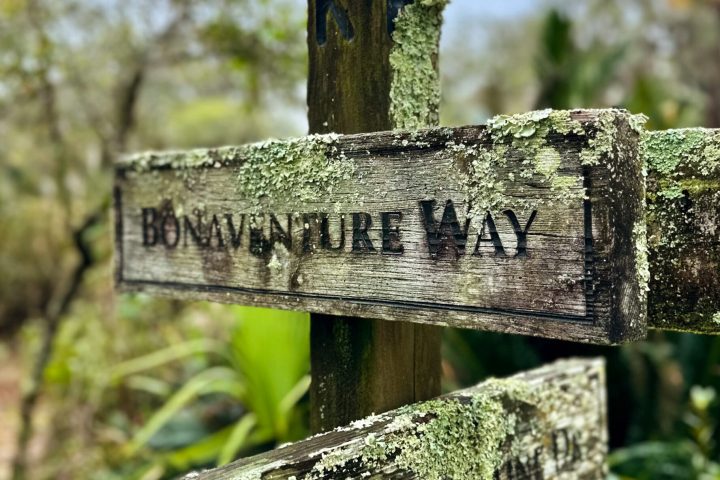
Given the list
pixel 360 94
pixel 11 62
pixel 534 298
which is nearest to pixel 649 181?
pixel 534 298

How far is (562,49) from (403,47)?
3.23 meters

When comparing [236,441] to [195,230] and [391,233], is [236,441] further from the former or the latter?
[391,233]

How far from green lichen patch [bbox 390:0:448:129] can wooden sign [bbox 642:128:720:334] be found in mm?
395

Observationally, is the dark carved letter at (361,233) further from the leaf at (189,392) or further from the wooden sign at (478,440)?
the leaf at (189,392)

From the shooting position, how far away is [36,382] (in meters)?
3.12

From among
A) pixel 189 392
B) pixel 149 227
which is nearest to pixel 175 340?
pixel 189 392

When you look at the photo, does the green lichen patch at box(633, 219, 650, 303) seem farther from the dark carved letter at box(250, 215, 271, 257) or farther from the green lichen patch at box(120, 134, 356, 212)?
the dark carved letter at box(250, 215, 271, 257)

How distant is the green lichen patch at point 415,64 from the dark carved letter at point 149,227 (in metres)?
0.53

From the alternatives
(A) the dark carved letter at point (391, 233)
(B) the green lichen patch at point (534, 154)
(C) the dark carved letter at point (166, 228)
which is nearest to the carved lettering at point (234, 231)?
(C) the dark carved letter at point (166, 228)

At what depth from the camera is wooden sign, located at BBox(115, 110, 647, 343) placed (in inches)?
31.6

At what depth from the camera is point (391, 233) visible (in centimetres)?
97

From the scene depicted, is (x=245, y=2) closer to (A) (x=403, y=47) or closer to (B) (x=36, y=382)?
(B) (x=36, y=382)


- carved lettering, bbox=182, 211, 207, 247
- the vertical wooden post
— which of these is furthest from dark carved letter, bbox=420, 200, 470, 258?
carved lettering, bbox=182, 211, 207, 247

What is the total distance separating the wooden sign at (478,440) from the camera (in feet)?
2.93
